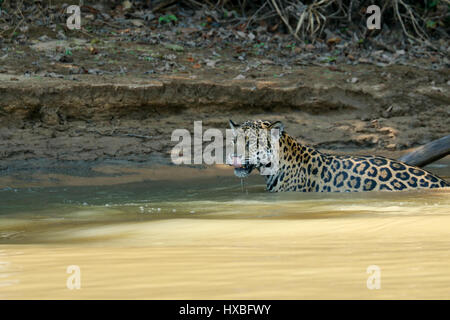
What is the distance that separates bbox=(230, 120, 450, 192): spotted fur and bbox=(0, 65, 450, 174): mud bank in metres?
2.55

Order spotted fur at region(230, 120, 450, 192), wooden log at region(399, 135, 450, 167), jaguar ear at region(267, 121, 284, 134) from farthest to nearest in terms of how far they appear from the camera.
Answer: wooden log at region(399, 135, 450, 167)
jaguar ear at region(267, 121, 284, 134)
spotted fur at region(230, 120, 450, 192)

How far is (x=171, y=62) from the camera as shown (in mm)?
11688

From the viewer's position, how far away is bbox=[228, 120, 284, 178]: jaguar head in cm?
752

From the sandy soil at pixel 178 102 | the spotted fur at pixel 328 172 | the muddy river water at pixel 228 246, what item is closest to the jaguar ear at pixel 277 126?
the spotted fur at pixel 328 172

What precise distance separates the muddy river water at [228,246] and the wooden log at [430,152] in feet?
4.53

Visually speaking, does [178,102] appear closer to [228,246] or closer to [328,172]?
[328,172]

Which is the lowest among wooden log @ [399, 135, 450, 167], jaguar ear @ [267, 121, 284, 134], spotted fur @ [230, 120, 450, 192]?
spotted fur @ [230, 120, 450, 192]

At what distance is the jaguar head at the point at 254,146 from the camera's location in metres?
7.52

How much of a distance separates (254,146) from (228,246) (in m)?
3.42

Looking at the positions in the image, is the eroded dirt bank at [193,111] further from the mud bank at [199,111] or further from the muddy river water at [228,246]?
the muddy river water at [228,246]

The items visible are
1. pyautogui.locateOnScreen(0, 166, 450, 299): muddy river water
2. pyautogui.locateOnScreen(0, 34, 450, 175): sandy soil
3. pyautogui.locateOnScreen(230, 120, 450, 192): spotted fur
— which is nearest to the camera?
pyautogui.locateOnScreen(0, 166, 450, 299): muddy river water

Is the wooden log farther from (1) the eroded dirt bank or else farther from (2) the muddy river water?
(1) the eroded dirt bank

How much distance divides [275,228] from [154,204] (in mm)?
2349

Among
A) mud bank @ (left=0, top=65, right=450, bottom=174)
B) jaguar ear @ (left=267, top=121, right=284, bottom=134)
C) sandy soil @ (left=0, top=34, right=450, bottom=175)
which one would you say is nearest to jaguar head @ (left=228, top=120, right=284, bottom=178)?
jaguar ear @ (left=267, top=121, right=284, bottom=134)
